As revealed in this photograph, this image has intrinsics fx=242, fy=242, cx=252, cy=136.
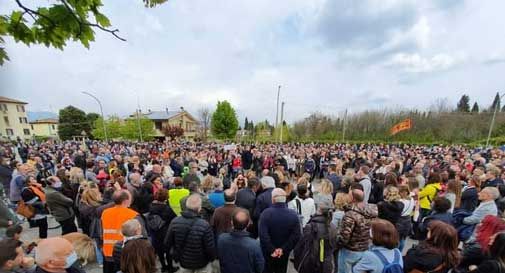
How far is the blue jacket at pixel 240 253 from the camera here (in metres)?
2.83

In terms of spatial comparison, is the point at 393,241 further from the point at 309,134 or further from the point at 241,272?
the point at 309,134

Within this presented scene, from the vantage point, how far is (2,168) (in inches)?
266

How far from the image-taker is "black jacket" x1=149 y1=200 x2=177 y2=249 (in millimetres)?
4039

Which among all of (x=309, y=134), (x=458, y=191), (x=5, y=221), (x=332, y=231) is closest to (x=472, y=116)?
(x=309, y=134)

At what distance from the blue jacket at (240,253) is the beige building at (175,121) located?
5561 cm

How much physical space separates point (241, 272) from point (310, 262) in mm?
964

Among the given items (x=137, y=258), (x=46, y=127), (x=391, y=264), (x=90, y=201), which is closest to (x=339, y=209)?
(x=391, y=264)

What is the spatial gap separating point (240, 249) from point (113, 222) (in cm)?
181

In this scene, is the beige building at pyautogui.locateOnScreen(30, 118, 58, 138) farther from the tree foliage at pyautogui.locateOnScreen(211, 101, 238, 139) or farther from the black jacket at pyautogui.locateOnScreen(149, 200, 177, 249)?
the black jacket at pyautogui.locateOnScreen(149, 200, 177, 249)

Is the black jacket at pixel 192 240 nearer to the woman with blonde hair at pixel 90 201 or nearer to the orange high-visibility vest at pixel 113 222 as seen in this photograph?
the orange high-visibility vest at pixel 113 222

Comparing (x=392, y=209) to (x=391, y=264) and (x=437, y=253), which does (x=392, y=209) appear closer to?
(x=437, y=253)

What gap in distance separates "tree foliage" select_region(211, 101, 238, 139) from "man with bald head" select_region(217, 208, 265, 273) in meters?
42.8

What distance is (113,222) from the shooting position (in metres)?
3.29

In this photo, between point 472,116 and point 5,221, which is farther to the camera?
point 472,116
